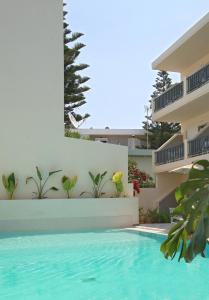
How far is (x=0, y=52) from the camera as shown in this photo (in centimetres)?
1909

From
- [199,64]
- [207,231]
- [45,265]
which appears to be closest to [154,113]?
[199,64]

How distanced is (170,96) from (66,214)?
734cm

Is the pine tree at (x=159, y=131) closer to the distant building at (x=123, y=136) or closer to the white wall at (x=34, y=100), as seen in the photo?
the distant building at (x=123, y=136)

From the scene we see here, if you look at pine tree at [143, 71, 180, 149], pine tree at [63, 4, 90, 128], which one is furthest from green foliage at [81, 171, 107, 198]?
pine tree at [143, 71, 180, 149]

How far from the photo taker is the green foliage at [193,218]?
3.09 m

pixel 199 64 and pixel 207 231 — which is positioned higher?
pixel 199 64

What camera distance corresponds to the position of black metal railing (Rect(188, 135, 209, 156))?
1794 cm

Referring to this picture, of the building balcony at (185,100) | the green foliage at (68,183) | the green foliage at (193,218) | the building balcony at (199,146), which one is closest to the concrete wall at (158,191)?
the building balcony at (185,100)

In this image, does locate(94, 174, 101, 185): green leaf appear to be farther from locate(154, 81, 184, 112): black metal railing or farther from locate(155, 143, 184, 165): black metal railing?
locate(154, 81, 184, 112): black metal railing

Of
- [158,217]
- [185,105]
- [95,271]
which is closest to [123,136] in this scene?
[158,217]

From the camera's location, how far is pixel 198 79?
18.6 metres

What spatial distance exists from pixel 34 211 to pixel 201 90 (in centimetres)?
753

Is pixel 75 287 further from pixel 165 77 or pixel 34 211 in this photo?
pixel 165 77

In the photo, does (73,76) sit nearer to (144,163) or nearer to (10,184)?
(144,163)
